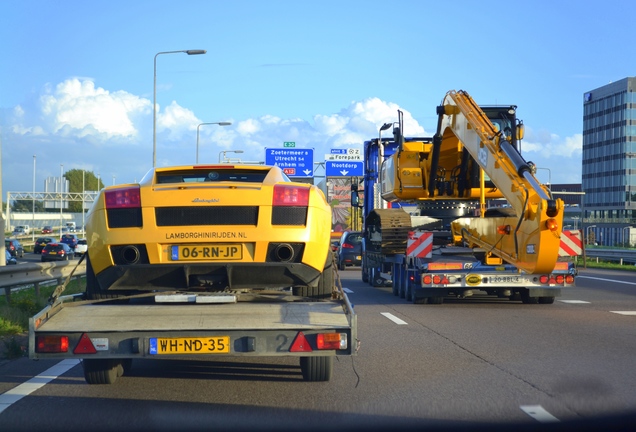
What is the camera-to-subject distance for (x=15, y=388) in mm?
7551

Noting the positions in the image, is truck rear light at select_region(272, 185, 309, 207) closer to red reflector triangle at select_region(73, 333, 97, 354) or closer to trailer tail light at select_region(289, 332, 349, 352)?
trailer tail light at select_region(289, 332, 349, 352)

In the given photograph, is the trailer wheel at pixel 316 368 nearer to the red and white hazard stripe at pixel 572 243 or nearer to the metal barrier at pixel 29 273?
the metal barrier at pixel 29 273

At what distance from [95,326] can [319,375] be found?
6.81 ft

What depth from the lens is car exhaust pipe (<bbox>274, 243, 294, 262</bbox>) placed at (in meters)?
7.21

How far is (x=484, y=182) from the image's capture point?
56.4 feet

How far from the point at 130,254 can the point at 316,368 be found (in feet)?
6.17

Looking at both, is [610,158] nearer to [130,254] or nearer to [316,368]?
[316,368]

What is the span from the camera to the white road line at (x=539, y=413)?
20.1 feet

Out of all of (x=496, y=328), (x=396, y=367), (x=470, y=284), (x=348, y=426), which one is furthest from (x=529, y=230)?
(x=348, y=426)

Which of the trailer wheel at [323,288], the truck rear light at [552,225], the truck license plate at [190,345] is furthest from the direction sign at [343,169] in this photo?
the truck license plate at [190,345]

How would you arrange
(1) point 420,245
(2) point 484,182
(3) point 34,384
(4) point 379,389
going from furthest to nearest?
(2) point 484,182 < (1) point 420,245 < (3) point 34,384 < (4) point 379,389

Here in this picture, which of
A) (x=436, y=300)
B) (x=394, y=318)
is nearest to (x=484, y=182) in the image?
Answer: (x=436, y=300)

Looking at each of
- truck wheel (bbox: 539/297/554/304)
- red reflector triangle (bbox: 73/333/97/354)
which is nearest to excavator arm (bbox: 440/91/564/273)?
truck wheel (bbox: 539/297/554/304)

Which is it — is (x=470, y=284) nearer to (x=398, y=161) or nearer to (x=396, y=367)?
(x=398, y=161)
